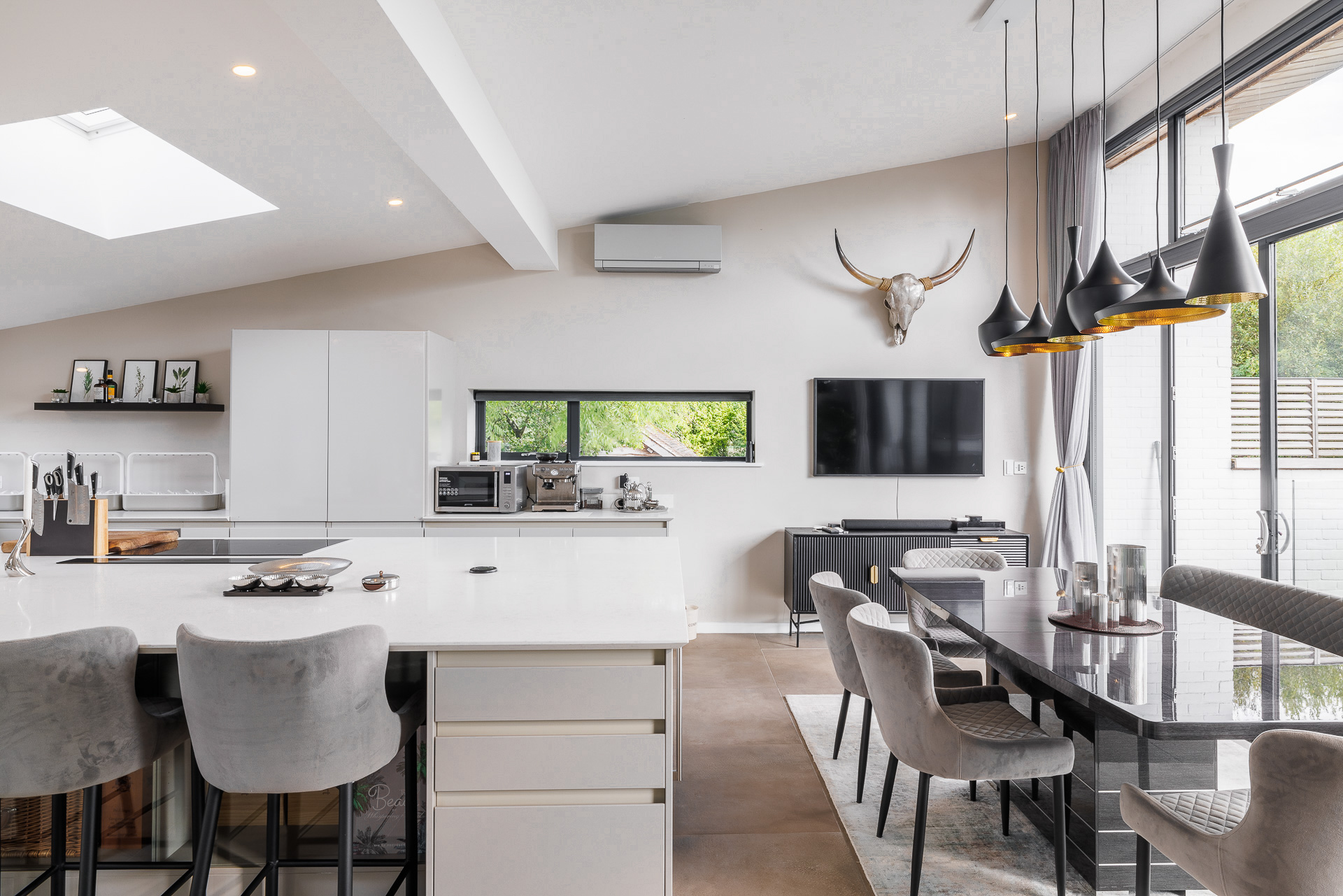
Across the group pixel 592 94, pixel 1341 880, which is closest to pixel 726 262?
pixel 592 94

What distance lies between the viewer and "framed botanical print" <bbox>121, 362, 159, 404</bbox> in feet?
15.3

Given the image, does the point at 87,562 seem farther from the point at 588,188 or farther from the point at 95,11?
the point at 588,188

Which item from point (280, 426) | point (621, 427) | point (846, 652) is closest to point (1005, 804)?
point (846, 652)

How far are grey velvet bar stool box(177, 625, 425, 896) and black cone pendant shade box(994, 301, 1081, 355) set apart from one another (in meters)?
2.32

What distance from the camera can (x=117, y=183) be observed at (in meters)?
3.55

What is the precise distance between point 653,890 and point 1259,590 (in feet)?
7.25

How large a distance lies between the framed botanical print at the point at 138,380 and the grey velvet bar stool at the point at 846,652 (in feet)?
14.8

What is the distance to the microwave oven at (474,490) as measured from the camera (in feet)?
14.4

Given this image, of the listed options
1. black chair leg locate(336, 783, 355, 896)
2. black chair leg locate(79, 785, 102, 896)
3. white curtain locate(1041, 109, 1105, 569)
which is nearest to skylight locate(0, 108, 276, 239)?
black chair leg locate(79, 785, 102, 896)

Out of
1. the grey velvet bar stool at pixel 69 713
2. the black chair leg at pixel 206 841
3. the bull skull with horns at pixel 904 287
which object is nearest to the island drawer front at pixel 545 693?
the black chair leg at pixel 206 841

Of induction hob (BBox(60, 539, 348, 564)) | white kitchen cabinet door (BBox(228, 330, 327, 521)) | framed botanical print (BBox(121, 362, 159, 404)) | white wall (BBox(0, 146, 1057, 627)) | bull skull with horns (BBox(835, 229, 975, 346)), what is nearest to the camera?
induction hob (BBox(60, 539, 348, 564))

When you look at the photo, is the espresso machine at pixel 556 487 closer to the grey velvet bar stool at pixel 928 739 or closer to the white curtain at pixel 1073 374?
the grey velvet bar stool at pixel 928 739

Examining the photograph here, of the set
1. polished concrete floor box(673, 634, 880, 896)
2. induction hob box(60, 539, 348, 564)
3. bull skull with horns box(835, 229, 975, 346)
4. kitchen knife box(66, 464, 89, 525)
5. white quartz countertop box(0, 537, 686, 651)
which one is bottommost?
polished concrete floor box(673, 634, 880, 896)

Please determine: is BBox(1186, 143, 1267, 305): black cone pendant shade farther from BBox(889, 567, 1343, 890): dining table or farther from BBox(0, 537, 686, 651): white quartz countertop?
BBox(0, 537, 686, 651): white quartz countertop
